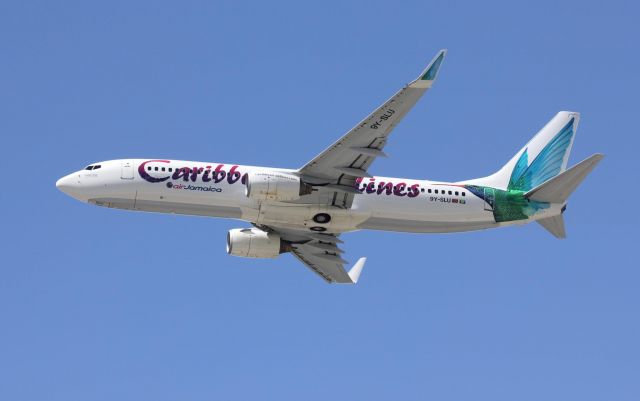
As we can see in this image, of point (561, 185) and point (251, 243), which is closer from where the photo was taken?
point (561, 185)

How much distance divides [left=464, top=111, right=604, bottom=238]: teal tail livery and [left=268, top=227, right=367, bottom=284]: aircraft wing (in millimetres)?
9862

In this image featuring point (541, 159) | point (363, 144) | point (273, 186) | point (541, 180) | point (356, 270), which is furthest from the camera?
point (356, 270)

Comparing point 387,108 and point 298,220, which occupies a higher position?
point 387,108

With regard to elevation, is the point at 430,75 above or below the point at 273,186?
above

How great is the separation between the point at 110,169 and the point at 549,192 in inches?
1054

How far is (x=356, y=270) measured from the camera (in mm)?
81375

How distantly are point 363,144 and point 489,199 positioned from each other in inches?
468

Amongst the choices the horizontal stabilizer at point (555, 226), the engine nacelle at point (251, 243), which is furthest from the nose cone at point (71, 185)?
the horizontal stabilizer at point (555, 226)

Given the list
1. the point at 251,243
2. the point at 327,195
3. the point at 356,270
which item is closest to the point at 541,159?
the point at 356,270

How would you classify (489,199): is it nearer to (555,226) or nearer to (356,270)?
(555,226)

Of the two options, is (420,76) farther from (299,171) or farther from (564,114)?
(564,114)

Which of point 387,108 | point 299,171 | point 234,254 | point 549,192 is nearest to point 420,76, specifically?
point 387,108

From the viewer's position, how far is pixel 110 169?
70.4 metres

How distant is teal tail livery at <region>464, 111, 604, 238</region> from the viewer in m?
72.2
